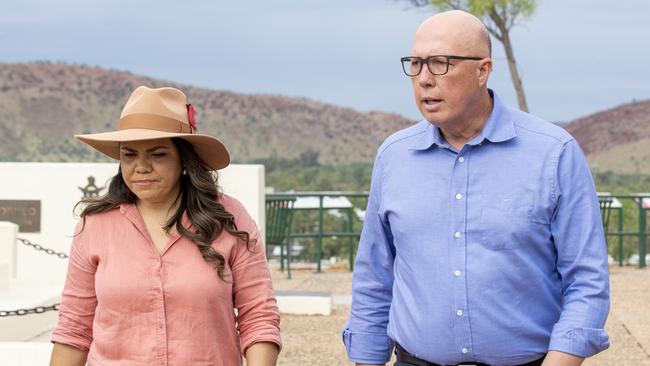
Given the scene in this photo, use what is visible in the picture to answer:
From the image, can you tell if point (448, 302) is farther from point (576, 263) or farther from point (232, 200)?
point (232, 200)

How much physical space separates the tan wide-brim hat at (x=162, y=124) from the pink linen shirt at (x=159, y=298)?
191mm

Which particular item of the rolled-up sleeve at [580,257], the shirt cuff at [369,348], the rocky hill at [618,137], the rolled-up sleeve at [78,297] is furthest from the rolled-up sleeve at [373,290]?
the rocky hill at [618,137]

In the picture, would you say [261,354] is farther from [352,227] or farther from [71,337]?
[352,227]

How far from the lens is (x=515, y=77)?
81.6ft

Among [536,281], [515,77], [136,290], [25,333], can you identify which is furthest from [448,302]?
[515,77]

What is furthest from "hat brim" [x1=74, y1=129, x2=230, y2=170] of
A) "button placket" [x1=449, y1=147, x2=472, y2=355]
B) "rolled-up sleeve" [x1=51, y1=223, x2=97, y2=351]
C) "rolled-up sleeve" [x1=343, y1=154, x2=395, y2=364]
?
"button placket" [x1=449, y1=147, x2=472, y2=355]

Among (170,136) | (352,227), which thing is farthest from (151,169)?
(352,227)

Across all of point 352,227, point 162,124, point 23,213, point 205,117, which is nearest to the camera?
point 162,124

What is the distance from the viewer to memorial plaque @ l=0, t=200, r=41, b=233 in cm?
1249

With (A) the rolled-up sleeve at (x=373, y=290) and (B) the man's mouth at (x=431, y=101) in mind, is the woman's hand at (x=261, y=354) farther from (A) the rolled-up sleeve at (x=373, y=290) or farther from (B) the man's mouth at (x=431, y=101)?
(B) the man's mouth at (x=431, y=101)

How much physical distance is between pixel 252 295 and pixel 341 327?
293 inches

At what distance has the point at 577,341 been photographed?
342 cm

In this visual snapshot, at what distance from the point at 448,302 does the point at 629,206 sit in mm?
19213

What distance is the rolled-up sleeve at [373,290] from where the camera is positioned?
3.82m
